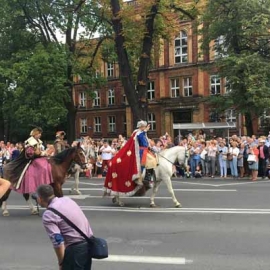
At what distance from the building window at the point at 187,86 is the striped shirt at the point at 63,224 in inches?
1847

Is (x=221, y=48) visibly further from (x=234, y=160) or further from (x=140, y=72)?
(x=234, y=160)

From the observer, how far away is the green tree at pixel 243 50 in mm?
29281

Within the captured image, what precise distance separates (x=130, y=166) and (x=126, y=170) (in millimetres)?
170

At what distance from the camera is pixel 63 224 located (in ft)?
15.0

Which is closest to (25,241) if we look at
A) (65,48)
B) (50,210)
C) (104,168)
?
(50,210)

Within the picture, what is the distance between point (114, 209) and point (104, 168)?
10546mm

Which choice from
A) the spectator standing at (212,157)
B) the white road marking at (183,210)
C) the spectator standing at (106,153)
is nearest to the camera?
the white road marking at (183,210)

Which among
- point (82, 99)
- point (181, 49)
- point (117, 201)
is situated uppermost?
point (181, 49)

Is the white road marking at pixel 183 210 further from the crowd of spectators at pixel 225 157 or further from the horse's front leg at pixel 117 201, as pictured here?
the crowd of spectators at pixel 225 157

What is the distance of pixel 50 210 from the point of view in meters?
4.56

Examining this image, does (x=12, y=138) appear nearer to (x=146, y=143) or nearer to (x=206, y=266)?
(x=146, y=143)

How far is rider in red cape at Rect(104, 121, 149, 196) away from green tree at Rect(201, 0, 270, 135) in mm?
18653

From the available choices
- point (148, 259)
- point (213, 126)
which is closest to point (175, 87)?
point (213, 126)

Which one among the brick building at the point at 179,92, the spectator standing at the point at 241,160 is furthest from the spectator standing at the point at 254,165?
the brick building at the point at 179,92
